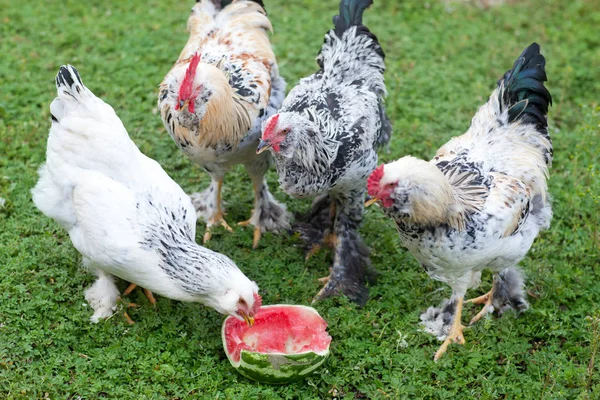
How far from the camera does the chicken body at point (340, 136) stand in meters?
4.58

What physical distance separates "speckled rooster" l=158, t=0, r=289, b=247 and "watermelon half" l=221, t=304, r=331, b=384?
110 cm

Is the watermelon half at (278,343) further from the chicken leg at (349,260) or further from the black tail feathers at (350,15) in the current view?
the black tail feathers at (350,15)

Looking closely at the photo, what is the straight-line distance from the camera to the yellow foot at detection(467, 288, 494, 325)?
5.19m

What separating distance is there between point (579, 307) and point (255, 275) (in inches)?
103

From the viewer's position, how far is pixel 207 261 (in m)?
4.43

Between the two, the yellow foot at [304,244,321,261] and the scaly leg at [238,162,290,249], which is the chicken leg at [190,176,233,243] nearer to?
the scaly leg at [238,162,290,249]

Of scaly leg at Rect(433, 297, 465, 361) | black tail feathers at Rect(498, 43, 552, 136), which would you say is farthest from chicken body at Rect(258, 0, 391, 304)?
black tail feathers at Rect(498, 43, 552, 136)

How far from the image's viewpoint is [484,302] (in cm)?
534

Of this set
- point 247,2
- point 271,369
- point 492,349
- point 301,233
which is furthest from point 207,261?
point 247,2

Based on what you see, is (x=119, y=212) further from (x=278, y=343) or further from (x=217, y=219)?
(x=217, y=219)

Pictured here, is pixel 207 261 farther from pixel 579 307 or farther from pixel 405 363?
pixel 579 307

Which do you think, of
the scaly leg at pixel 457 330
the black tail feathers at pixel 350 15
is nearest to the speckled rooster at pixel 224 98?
the black tail feathers at pixel 350 15

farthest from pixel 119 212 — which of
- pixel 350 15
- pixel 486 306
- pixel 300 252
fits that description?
pixel 486 306

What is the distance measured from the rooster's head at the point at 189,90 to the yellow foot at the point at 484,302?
2706 mm
